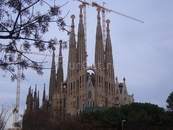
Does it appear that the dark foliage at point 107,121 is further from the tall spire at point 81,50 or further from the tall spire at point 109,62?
the tall spire at point 109,62

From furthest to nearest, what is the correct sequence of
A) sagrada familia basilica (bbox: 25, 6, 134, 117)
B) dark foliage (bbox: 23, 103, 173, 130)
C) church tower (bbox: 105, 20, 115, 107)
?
church tower (bbox: 105, 20, 115, 107) → sagrada familia basilica (bbox: 25, 6, 134, 117) → dark foliage (bbox: 23, 103, 173, 130)

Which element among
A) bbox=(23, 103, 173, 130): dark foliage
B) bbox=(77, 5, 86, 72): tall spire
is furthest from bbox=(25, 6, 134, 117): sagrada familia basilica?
bbox=(23, 103, 173, 130): dark foliage

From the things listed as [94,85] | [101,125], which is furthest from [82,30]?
[101,125]

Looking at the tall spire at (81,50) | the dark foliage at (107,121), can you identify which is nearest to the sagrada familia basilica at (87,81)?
the tall spire at (81,50)

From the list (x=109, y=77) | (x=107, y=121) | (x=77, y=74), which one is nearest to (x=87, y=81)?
(x=77, y=74)

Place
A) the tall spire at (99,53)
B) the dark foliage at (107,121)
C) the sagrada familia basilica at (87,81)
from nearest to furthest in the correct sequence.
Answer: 1. the dark foliage at (107,121)
2. the sagrada familia basilica at (87,81)
3. the tall spire at (99,53)

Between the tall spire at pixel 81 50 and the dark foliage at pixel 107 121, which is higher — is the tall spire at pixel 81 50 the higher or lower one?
the higher one

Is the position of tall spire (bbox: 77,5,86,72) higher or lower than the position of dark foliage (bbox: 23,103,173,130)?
higher

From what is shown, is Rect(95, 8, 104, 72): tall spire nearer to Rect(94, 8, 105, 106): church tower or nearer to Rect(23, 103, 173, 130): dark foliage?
Rect(94, 8, 105, 106): church tower

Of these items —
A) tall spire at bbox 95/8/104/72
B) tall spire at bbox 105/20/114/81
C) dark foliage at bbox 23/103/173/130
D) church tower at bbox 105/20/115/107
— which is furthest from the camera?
tall spire at bbox 105/20/114/81

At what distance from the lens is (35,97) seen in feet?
309

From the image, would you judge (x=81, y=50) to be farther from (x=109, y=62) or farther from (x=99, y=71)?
(x=109, y=62)

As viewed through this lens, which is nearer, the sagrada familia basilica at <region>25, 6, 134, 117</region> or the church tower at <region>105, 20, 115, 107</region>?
the sagrada familia basilica at <region>25, 6, 134, 117</region>

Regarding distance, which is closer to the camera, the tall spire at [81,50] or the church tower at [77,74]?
the church tower at [77,74]
